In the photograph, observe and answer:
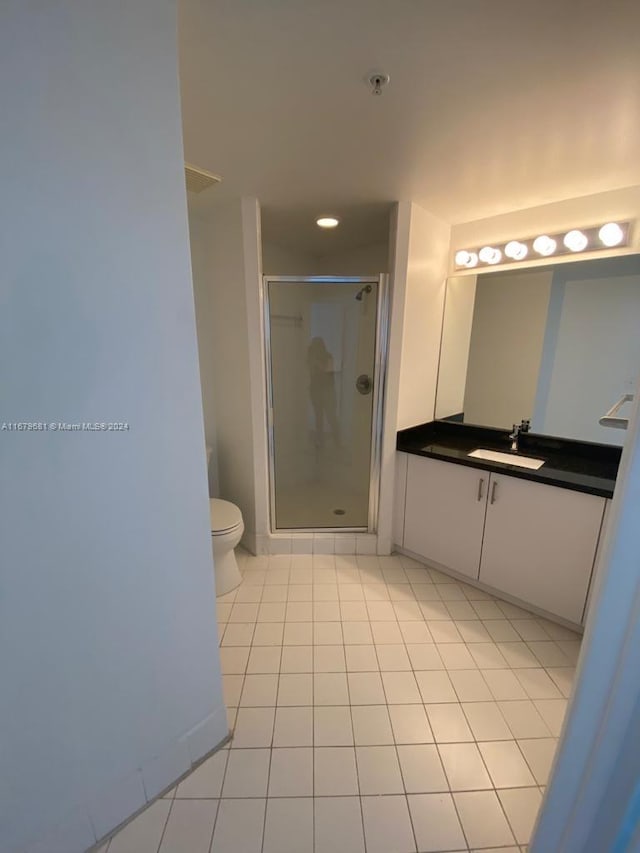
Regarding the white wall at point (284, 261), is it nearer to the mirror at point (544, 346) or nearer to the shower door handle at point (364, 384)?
the shower door handle at point (364, 384)

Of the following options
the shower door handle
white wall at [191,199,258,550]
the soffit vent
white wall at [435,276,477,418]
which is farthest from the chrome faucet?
the soffit vent

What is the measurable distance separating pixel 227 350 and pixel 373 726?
2069 mm

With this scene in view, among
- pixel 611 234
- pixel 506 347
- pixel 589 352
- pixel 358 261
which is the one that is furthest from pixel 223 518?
pixel 611 234

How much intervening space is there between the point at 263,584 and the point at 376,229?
2.51m

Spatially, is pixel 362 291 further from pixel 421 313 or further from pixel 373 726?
pixel 373 726

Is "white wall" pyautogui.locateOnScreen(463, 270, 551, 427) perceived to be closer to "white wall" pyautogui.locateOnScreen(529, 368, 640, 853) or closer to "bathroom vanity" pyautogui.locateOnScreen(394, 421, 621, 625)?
"bathroom vanity" pyautogui.locateOnScreen(394, 421, 621, 625)

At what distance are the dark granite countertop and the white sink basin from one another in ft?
0.13

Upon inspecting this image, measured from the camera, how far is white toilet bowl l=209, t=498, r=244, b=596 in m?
1.83

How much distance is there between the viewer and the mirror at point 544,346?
5.92 ft

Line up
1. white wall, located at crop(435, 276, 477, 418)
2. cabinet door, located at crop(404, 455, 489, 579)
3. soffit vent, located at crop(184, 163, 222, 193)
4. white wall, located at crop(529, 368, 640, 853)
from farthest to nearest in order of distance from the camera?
white wall, located at crop(435, 276, 477, 418) < cabinet door, located at crop(404, 455, 489, 579) < soffit vent, located at crop(184, 163, 222, 193) < white wall, located at crop(529, 368, 640, 853)

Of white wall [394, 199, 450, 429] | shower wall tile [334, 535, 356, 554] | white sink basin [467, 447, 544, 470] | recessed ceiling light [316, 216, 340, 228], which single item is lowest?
shower wall tile [334, 535, 356, 554]

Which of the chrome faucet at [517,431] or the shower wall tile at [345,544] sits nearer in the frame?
the chrome faucet at [517,431]

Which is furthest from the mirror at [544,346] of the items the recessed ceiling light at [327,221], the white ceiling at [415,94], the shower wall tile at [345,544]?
the shower wall tile at [345,544]

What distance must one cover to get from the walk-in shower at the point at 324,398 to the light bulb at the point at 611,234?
113 centimetres
